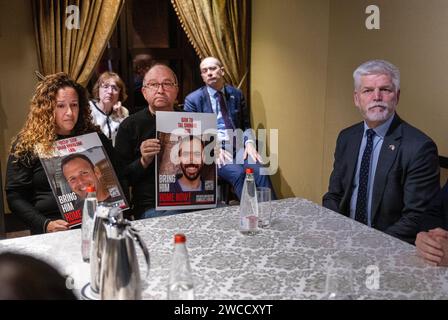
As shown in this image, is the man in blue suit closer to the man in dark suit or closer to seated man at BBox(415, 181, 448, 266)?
the man in dark suit

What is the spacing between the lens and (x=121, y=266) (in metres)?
1.17

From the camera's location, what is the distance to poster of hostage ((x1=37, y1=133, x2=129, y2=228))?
2.13 metres

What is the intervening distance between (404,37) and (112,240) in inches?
105

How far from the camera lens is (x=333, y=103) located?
3.96m

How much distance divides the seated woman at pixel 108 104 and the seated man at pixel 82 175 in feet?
5.18

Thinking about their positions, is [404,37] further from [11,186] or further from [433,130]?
[11,186]

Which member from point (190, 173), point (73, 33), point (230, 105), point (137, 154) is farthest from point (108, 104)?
point (190, 173)

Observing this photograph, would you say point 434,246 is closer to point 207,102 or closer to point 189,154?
point 189,154

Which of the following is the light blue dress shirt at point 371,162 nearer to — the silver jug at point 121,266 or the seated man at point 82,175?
the seated man at point 82,175

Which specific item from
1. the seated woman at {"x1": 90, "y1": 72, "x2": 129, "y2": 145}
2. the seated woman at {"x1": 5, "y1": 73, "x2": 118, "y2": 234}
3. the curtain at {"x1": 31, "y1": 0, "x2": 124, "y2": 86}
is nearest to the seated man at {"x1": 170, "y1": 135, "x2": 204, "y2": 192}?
the seated woman at {"x1": 5, "y1": 73, "x2": 118, "y2": 234}

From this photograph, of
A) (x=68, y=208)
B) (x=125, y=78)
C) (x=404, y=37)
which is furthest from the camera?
(x=125, y=78)

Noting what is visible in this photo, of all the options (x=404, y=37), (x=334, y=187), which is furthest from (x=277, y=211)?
(x=404, y=37)

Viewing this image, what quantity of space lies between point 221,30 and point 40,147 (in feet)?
9.15

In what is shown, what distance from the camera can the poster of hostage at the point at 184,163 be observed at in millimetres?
2418
